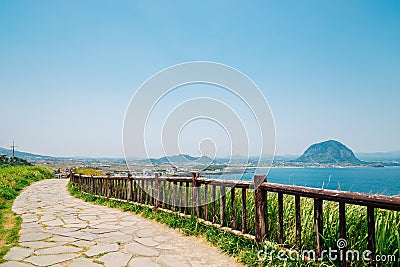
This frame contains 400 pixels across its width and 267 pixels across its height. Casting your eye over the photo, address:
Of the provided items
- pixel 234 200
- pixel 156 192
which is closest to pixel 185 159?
pixel 156 192

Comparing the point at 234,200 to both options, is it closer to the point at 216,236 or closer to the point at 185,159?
the point at 216,236

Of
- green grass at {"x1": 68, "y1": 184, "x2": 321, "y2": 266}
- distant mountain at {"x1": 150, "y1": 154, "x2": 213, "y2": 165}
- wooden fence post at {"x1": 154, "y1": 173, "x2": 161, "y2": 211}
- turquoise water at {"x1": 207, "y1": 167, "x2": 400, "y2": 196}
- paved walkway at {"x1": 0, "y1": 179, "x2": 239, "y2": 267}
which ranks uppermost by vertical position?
distant mountain at {"x1": 150, "y1": 154, "x2": 213, "y2": 165}

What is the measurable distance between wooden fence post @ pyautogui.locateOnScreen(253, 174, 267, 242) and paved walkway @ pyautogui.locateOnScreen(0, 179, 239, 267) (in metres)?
0.54

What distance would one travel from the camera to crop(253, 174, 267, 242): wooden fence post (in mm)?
4086

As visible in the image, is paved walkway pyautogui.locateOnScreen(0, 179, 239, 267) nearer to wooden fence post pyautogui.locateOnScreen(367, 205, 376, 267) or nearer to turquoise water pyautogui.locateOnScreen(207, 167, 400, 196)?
turquoise water pyautogui.locateOnScreen(207, 167, 400, 196)

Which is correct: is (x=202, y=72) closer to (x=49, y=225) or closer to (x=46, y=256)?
(x=49, y=225)

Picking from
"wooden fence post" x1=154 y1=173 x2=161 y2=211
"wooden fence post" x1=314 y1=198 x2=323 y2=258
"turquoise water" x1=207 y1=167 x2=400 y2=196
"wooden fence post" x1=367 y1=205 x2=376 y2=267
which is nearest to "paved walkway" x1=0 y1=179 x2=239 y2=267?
"wooden fence post" x1=154 y1=173 x2=161 y2=211

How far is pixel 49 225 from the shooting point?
20.2 feet

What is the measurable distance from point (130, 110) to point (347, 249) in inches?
246

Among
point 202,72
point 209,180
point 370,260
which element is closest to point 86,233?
point 209,180

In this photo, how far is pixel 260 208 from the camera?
4.12 meters

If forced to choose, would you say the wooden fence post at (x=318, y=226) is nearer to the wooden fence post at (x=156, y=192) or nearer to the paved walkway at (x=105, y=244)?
the paved walkway at (x=105, y=244)

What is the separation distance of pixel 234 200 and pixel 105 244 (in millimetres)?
2195

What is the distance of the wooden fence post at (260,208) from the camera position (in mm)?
4086
